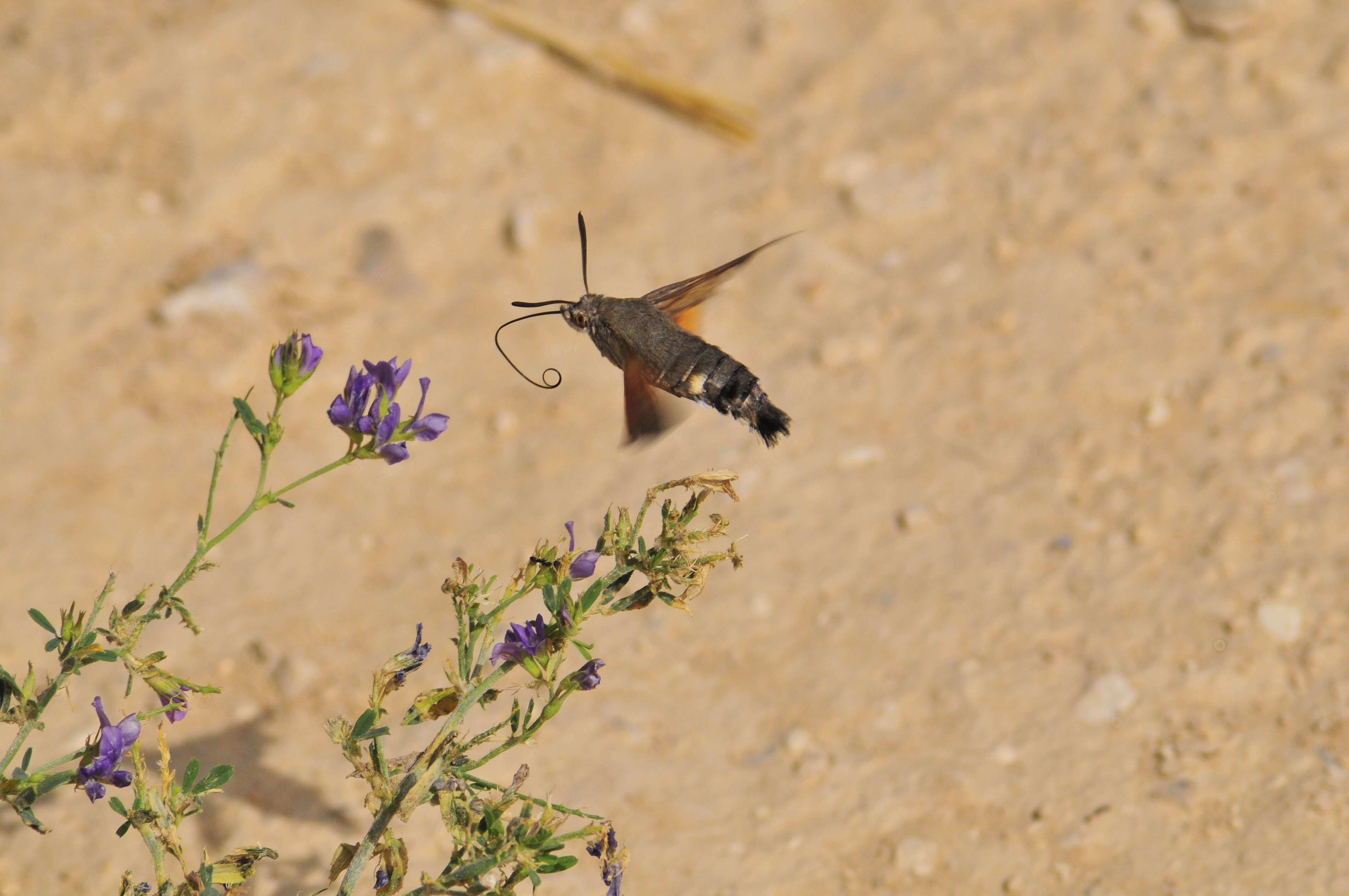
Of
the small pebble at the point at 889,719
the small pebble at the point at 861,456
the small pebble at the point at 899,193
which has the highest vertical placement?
the small pebble at the point at 899,193

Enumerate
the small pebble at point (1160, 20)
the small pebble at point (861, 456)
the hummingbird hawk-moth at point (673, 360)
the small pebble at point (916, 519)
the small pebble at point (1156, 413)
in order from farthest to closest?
1. the small pebble at point (1160, 20)
2. the small pebble at point (861, 456)
3. the small pebble at point (1156, 413)
4. the small pebble at point (916, 519)
5. the hummingbird hawk-moth at point (673, 360)

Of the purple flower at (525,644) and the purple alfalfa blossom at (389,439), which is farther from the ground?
the purple alfalfa blossom at (389,439)

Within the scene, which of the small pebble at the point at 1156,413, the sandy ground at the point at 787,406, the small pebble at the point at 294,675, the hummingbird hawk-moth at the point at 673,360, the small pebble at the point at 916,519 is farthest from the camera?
the small pebble at the point at 1156,413

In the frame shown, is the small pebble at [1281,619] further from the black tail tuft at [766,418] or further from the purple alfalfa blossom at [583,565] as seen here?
the purple alfalfa blossom at [583,565]

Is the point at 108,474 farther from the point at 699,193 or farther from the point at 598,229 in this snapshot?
the point at 699,193

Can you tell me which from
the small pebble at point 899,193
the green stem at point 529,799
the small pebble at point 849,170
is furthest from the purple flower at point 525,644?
the small pebble at point 849,170

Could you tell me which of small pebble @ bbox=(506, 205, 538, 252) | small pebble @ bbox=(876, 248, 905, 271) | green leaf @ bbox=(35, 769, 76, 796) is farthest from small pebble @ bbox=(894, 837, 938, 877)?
small pebble @ bbox=(506, 205, 538, 252)

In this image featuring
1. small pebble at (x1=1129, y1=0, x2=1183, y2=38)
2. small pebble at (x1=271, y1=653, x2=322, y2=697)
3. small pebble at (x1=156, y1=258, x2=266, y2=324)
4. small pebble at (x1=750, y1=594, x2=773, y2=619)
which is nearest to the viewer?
small pebble at (x1=271, y1=653, x2=322, y2=697)

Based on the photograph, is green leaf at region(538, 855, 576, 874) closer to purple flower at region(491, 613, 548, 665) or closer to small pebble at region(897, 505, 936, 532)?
purple flower at region(491, 613, 548, 665)
